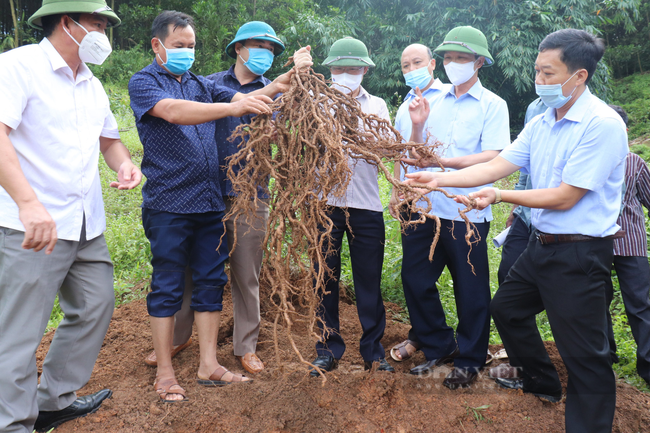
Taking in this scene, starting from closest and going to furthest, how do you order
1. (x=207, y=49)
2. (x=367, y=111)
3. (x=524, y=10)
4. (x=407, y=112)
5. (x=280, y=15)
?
1. (x=367, y=111)
2. (x=407, y=112)
3. (x=524, y=10)
4. (x=207, y=49)
5. (x=280, y=15)

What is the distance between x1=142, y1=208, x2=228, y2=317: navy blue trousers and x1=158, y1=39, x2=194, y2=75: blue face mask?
84cm

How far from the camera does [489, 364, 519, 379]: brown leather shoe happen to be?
290 centimetres

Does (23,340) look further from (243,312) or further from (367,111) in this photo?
(367,111)

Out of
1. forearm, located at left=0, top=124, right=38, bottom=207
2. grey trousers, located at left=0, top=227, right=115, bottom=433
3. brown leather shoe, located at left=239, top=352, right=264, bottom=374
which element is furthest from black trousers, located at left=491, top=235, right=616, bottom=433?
forearm, located at left=0, top=124, right=38, bottom=207

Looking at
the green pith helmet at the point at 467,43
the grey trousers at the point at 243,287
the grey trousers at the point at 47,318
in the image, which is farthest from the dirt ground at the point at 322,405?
the green pith helmet at the point at 467,43

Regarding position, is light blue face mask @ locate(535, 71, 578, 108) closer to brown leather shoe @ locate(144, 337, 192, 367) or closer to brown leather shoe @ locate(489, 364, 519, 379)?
brown leather shoe @ locate(489, 364, 519, 379)

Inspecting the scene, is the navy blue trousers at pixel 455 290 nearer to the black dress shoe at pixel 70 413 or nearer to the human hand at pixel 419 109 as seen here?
the human hand at pixel 419 109

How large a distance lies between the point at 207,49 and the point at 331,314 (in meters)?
9.59

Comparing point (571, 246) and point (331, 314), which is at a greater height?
point (571, 246)

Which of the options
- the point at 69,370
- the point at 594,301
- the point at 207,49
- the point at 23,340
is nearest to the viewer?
the point at 23,340

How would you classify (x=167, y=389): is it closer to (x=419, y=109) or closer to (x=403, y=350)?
(x=403, y=350)

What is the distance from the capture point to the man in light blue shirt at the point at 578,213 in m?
2.18

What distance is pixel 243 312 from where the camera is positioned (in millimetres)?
3033

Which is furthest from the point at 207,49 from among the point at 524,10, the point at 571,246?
the point at 571,246
